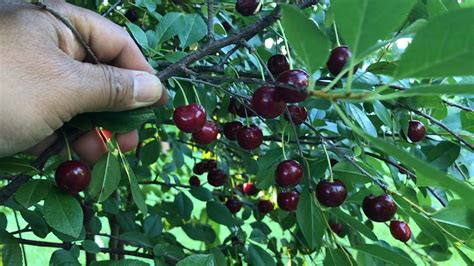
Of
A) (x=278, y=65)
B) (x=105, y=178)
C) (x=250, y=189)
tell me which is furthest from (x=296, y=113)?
(x=250, y=189)

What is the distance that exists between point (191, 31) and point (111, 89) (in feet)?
1.41

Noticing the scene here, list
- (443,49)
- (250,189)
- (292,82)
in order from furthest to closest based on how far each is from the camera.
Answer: (250,189)
(292,82)
(443,49)

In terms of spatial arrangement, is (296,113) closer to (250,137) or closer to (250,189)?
(250,137)

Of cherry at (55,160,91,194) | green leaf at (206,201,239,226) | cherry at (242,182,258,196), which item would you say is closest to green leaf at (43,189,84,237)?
cherry at (55,160,91,194)

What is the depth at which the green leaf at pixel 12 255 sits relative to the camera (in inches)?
50.9

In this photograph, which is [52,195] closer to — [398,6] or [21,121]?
[21,121]

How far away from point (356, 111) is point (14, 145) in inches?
29.3

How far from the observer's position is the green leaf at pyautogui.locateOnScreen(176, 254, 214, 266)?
1.14 meters

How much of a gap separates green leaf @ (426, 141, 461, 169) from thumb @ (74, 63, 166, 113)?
2.23 ft

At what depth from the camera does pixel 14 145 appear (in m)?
1.17

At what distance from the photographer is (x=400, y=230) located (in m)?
1.39

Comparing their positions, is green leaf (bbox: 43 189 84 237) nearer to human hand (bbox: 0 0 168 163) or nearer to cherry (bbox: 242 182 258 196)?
human hand (bbox: 0 0 168 163)

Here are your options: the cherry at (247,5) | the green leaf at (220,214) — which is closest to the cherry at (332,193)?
the cherry at (247,5)

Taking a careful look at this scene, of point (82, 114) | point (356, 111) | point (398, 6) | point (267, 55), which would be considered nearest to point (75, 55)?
point (82, 114)
